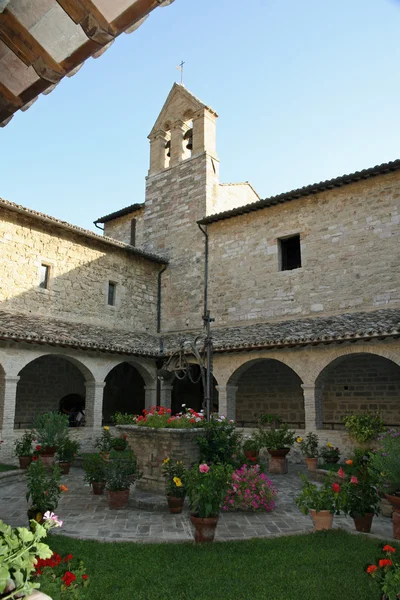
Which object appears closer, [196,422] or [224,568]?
[224,568]

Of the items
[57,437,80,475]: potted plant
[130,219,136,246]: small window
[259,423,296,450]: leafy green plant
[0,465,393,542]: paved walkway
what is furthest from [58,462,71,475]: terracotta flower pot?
[130,219,136,246]: small window

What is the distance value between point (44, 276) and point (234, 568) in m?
12.0

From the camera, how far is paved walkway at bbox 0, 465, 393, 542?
635 cm

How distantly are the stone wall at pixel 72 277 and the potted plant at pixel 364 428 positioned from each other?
358 inches

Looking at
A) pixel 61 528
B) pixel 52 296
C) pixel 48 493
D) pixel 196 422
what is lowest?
pixel 61 528

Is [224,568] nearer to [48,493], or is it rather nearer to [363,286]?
[48,493]

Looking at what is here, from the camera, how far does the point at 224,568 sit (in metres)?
5.04

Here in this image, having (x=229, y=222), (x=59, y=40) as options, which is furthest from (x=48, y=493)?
(x=229, y=222)

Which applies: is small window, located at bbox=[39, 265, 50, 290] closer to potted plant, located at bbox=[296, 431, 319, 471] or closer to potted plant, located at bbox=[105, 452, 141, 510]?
potted plant, located at bbox=[105, 452, 141, 510]

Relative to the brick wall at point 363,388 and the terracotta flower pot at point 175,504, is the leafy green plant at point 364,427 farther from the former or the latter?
the terracotta flower pot at point 175,504

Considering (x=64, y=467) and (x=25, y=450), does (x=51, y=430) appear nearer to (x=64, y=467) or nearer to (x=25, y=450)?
(x=25, y=450)

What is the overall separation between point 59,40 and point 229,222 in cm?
1569

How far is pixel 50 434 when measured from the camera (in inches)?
446

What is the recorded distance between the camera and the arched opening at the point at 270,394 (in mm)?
15617
